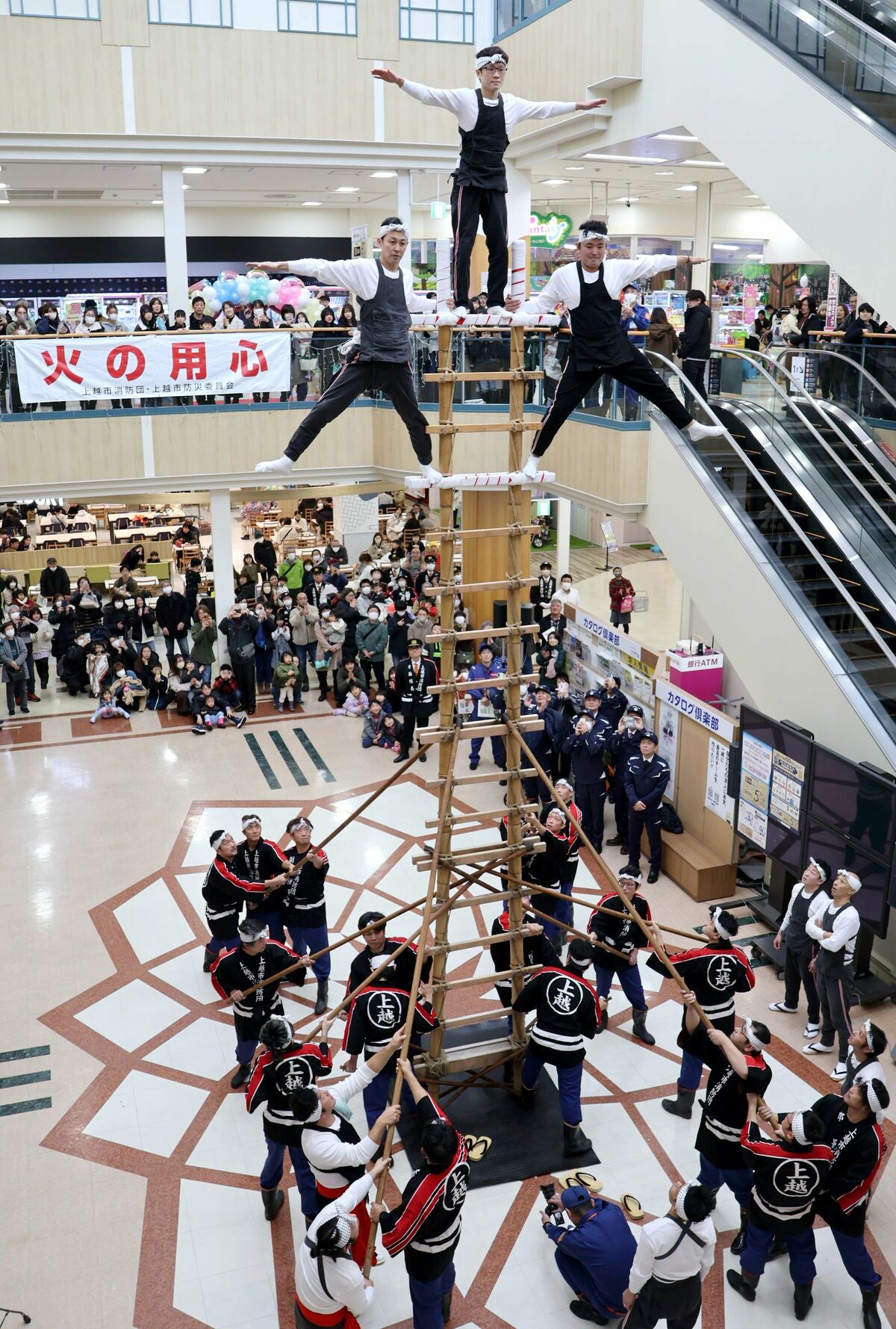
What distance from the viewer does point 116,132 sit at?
16109 millimetres

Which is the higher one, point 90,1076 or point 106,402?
point 106,402

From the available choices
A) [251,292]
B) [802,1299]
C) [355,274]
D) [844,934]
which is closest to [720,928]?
[844,934]

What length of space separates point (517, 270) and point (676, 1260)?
5.66 meters

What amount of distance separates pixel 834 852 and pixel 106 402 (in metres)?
11.6

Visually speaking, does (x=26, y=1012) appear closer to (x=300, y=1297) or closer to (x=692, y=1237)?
(x=300, y=1297)

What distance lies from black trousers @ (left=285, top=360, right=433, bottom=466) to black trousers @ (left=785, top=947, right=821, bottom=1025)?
4.95 metres

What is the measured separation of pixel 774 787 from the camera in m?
10.3

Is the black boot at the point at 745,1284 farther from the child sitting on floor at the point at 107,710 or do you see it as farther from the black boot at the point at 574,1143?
the child sitting on floor at the point at 107,710

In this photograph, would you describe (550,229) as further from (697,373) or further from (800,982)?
(800,982)

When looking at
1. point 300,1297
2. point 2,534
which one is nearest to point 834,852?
point 300,1297

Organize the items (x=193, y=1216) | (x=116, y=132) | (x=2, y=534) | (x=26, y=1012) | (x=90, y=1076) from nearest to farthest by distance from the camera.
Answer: (x=193, y=1216) → (x=90, y=1076) → (x=26, y=1012) → (x=116, y=132) → (x=2, y=534)

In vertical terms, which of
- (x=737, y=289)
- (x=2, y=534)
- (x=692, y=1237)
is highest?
(x=737, y=289)

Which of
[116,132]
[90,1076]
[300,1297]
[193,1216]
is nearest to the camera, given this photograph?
[300,1297]

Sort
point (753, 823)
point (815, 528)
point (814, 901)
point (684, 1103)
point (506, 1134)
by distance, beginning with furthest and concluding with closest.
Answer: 1. point (815, 528)
2. point (753, 823)
3. point (814, 901)
4. point (684, 1103)
5. point (506, 1134)
